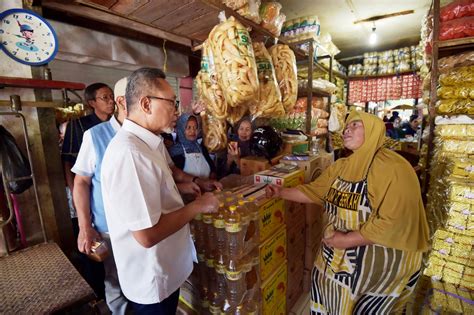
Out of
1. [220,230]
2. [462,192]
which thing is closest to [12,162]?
[220,230]

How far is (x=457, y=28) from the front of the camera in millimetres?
2309

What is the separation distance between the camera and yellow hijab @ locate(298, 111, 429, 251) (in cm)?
118

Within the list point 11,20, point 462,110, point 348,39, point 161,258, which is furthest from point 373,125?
point 348,39

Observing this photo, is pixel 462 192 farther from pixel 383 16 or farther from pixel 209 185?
pixel 383 16

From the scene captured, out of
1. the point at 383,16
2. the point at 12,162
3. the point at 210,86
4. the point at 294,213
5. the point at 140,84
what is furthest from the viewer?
the point at 383,16

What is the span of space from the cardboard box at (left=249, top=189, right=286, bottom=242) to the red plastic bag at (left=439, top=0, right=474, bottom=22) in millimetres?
2687

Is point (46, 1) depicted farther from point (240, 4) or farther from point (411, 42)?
point (411, 42)

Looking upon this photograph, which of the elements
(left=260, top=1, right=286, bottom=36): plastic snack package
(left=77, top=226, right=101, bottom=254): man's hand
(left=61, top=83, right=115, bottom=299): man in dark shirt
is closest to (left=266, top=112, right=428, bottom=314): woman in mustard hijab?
(left=260, top=1, right=286, bottom=36): plastic snack package

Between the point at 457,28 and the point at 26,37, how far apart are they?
3686mm

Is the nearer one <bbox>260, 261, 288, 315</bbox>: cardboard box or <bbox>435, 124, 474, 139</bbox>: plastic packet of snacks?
<bbox>260, 261, 288, 315</bbox>: cardboard box

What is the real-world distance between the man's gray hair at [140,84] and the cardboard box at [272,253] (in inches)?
43.8

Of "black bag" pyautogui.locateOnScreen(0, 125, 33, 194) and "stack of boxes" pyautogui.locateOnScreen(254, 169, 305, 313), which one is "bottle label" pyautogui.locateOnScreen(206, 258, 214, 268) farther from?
"black bag" pyautogui.locateOnScreen(0, 125, 33, 194)

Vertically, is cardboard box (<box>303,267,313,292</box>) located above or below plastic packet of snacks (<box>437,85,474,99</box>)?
below

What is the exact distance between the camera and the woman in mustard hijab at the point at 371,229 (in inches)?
46.9
